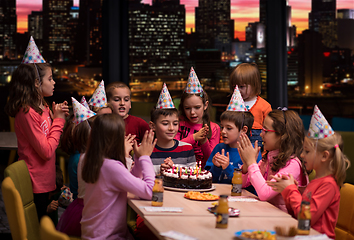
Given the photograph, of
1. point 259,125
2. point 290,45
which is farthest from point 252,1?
point 259,125

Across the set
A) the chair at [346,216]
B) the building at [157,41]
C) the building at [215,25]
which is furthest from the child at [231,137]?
the building at [157,41]

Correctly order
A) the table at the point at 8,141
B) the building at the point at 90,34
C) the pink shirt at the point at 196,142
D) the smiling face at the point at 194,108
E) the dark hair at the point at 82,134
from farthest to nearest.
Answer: the building at the point at 90,34 → the table at the point at 8,141 → the smiling face at the point at 194,108 → the pink shirt at the point at 196,142 → the dark hair at the point at 82,134

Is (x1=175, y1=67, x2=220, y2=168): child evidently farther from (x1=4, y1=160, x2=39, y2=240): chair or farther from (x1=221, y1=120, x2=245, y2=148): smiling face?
(x1=4, y1=160, x2=39, y2=240): chair

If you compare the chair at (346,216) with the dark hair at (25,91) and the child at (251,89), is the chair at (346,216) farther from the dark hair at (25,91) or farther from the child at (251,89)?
the dark hair at (25,91)

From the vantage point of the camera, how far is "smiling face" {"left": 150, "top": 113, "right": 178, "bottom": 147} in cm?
316

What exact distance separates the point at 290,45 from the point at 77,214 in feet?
12.9

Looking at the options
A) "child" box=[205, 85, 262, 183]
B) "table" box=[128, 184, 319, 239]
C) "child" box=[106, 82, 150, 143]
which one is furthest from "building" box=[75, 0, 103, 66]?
"table" box=[128, 184, 319, 239]

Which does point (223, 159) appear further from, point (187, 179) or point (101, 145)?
point (101, 145)

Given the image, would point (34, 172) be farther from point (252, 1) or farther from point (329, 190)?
point (252, 1)

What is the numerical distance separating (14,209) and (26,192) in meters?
0.51

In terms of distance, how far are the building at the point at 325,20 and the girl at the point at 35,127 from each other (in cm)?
388

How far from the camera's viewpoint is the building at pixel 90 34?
6.17m

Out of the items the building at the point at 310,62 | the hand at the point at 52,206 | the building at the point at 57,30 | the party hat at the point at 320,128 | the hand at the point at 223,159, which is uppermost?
the building at the point at 57,30

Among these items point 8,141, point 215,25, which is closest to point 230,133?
point 8,141
